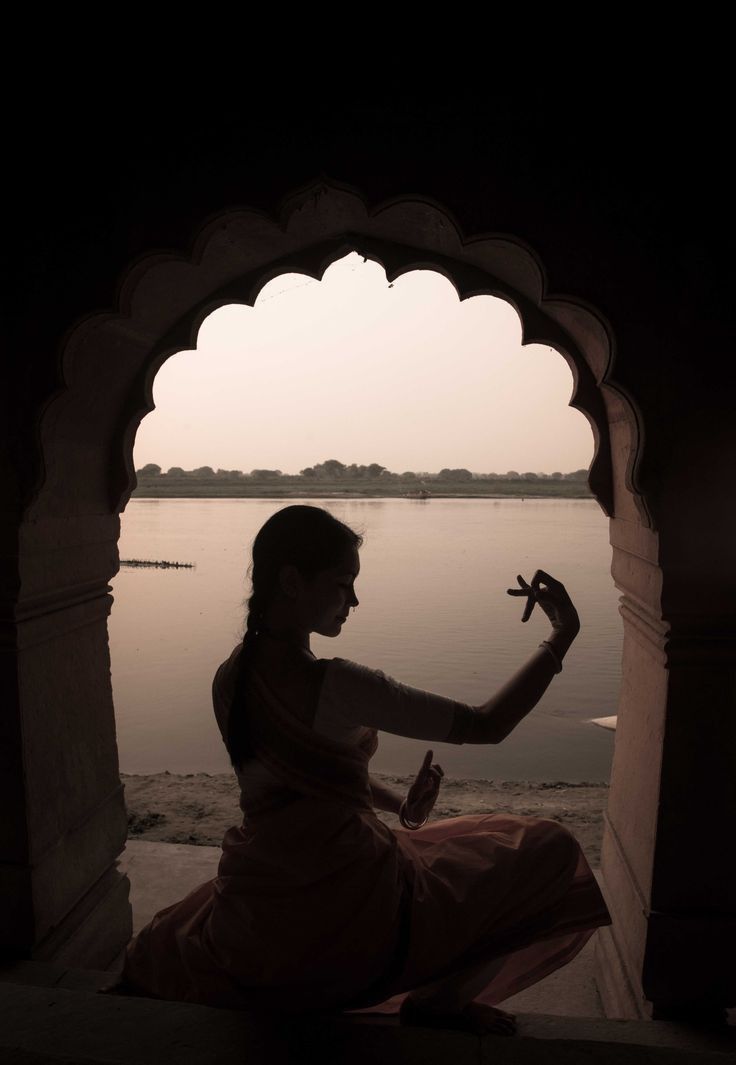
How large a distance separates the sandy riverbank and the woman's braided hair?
Result: 77.9 inches

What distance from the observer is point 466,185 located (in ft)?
5.65

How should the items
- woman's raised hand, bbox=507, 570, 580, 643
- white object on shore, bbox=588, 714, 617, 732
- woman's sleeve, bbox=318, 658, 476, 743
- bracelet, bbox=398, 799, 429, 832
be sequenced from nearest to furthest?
woman's sleeve, bbox=318, 658, 476, 743 → woman's raised hand, bbox=507, 570, 580, 643 → bracelet, bbox=398, 799, 429, 832 → white object on shore, bbox=588, 714, 617, 732

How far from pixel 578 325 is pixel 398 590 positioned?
27.3ft

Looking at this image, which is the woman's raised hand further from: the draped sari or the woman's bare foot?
the woman's bare foot

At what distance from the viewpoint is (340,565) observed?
4.95 feet

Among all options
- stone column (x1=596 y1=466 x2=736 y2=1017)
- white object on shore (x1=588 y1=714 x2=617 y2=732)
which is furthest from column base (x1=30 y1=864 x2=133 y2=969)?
white object on shore (x1=588 y1=714 x2=617 y2=732)

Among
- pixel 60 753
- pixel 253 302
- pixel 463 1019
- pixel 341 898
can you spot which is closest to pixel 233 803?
pixel 60 753

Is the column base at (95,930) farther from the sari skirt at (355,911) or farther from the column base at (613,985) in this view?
the column base at (613,985)

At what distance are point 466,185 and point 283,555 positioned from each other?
941 millimetres

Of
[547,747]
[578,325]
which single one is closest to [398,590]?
[547,747]

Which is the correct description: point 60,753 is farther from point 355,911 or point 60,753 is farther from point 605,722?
point 605,722

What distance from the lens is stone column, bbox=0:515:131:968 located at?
1936mm

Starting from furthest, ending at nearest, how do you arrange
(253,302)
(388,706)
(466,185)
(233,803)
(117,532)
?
(233,803) < (117,532) < (253,302) < (466,185) < (388,706)

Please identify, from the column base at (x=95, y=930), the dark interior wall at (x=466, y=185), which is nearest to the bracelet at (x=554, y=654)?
the dark interior wall at (x=466, y=185)
